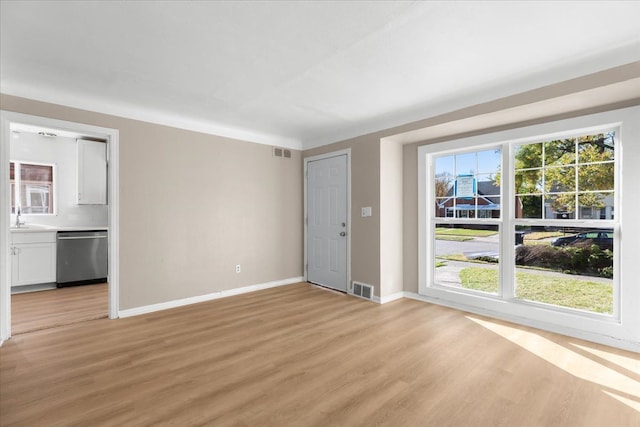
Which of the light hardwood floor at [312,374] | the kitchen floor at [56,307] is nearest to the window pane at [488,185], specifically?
the light hardwood floor at [312,374]

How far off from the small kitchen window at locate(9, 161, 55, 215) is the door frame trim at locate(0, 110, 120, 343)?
286 centimetres

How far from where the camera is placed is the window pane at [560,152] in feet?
10.7

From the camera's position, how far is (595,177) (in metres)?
3.11

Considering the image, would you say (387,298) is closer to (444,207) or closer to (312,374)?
(444,207)

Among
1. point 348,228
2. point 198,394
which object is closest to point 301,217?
point 348,228

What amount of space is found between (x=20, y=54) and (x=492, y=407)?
4292mm

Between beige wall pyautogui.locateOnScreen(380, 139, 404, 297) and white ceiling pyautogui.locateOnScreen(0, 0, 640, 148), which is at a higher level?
white ceiling pyautogui.locateOnScreen(0, 0, 640, 148)

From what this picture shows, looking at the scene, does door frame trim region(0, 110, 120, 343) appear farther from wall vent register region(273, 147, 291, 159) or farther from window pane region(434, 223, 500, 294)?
window pane region(434, 223, 500, 294)

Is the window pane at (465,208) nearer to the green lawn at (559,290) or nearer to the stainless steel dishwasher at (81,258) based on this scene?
the green lawn at (559,290)

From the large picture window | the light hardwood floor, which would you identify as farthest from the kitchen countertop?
the large picture window

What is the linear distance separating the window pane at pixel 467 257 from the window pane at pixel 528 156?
0.79 metres

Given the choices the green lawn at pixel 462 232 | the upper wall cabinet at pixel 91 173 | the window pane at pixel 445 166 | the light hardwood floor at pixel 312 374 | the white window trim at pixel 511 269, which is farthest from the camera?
the upper wall cabinet at pixel 91 173

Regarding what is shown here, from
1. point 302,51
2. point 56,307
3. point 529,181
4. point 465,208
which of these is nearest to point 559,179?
point 529,181

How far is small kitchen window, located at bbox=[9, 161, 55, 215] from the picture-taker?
17.3 feet
